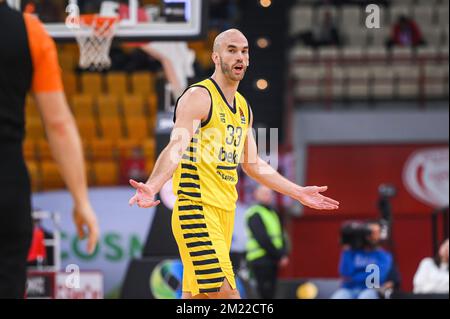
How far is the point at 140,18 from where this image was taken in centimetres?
1178

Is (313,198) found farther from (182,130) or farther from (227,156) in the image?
(182,130)

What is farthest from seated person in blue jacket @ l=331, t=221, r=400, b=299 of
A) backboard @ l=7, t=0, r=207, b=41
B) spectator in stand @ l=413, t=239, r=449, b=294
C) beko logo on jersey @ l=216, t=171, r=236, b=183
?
beko logo on jersey @ l=216, t=171, r=236, b=183

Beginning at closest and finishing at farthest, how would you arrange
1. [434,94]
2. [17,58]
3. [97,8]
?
[17,58] < [97,8] < [434,94]

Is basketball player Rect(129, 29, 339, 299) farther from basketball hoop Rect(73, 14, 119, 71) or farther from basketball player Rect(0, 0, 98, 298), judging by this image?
basketball hoop Rect(73, 14, 119, 71)

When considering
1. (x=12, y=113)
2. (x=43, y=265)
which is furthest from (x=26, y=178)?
(x=43, y=265)

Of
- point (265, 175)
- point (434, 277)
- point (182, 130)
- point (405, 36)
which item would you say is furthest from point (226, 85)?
point (405, 36)

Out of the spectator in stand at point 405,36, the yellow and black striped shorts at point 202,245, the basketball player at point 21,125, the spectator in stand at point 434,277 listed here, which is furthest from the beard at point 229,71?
A: the spectator in stand at point 405,36

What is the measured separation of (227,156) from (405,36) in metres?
15.7

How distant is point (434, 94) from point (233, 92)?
15.2m

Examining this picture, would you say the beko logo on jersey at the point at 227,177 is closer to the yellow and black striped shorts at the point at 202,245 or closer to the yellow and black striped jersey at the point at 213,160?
the yellow and black striped jersey at the point at 213,160

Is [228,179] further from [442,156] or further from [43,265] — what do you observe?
[442,156]

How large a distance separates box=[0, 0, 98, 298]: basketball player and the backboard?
6797 millimetres

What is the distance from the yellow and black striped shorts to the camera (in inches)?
253

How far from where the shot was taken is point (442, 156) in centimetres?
1942
